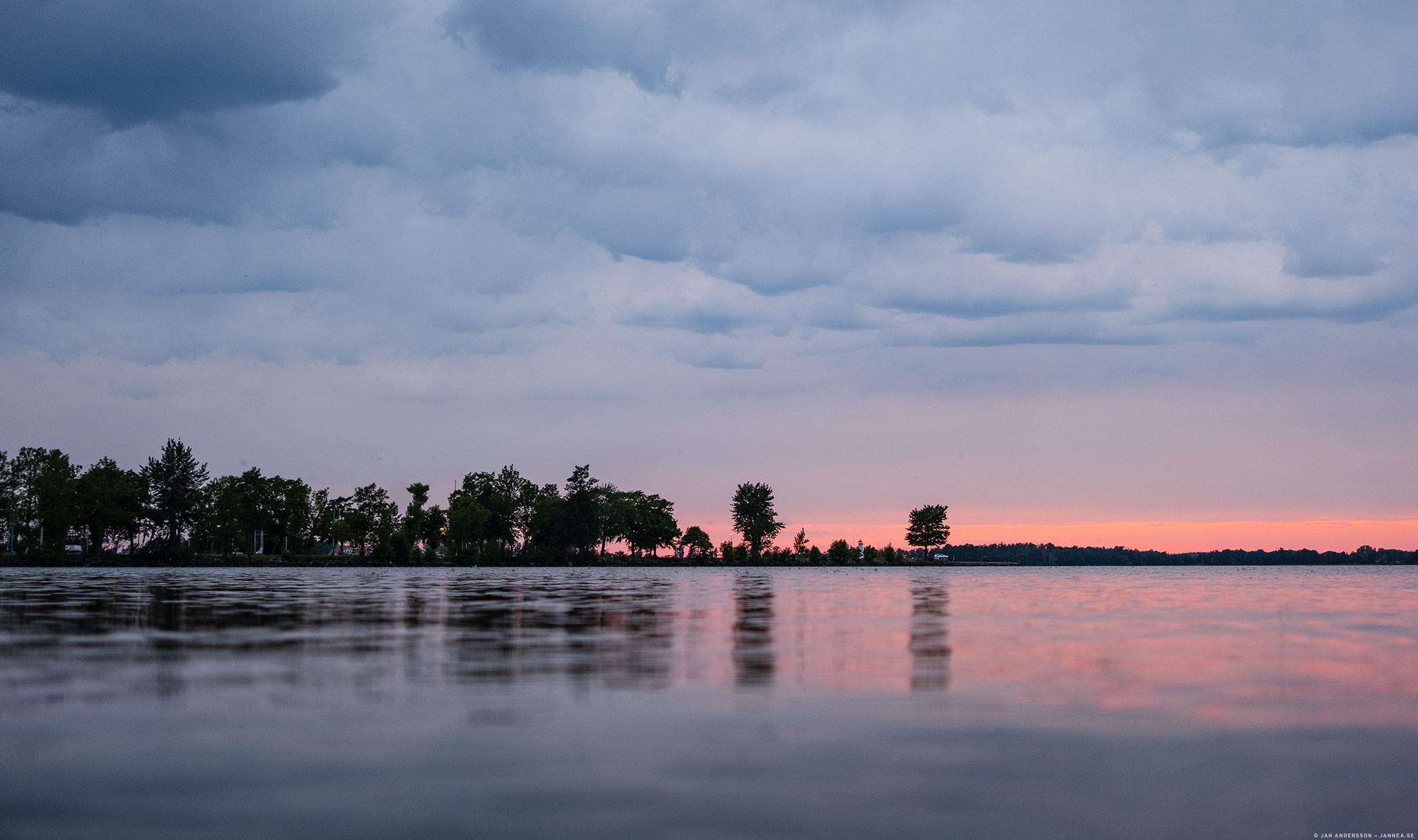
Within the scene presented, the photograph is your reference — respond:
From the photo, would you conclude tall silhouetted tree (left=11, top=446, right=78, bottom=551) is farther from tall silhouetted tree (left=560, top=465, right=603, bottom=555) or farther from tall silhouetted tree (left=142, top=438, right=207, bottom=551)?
tall silhouetted tree (left=560, top=465, right=603, bottom=555)

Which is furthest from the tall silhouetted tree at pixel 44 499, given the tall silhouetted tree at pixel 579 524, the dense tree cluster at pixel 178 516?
the tall silhouetted tree at pixel 579 524

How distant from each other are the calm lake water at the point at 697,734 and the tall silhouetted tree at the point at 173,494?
16493 centimetres

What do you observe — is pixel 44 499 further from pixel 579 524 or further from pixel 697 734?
pixel 697 734

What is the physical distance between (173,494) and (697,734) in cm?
18278

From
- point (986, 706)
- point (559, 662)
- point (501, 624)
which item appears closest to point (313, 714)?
point (559, 662)

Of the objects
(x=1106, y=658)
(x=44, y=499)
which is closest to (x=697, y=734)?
(x=1106, y=658)

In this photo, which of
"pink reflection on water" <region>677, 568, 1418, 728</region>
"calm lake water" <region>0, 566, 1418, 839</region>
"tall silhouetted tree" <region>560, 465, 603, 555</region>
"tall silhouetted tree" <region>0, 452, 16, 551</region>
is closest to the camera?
"calm lake water" <region>0, 566, 1418, 839</region>

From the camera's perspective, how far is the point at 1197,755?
1015 cm

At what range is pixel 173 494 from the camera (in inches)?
6698

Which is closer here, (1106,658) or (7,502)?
(1106,658)

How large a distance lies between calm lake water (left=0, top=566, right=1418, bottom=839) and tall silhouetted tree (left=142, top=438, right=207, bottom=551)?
541ft

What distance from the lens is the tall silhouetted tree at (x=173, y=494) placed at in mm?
170000

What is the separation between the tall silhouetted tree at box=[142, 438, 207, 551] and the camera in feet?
558

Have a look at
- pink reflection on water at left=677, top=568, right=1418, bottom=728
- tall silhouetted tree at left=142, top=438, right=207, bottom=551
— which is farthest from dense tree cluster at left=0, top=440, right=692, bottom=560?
pink reflection on water at left=677, top=568, right=1418, bottom=728
